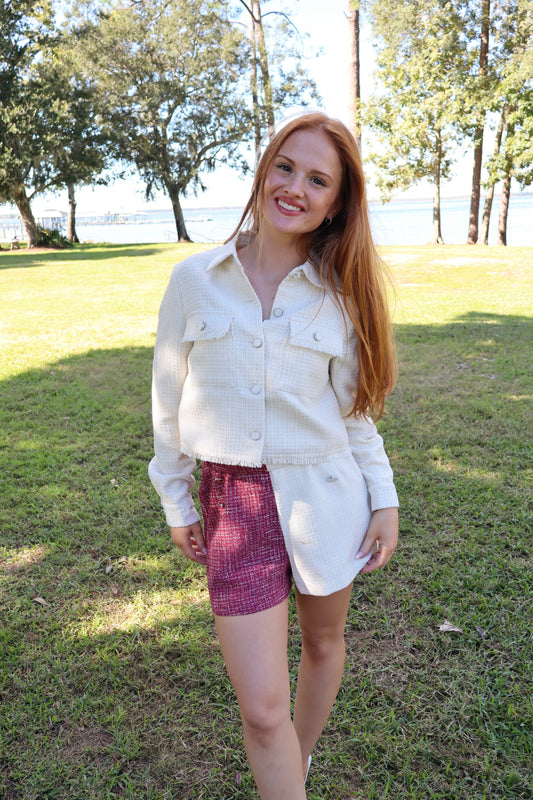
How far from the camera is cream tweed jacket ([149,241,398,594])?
1.58 meters

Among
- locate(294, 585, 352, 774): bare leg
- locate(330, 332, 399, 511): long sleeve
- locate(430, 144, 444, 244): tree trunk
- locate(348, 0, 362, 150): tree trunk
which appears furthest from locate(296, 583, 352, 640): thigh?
locate(430, 144, 444, 244): tree trunk

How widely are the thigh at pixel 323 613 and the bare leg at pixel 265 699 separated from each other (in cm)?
20

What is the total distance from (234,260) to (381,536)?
81 centimetres

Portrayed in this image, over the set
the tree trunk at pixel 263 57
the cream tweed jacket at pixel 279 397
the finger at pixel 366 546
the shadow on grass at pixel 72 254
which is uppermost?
the tree trunk at pixel 263 57

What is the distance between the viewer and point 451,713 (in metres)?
2.29

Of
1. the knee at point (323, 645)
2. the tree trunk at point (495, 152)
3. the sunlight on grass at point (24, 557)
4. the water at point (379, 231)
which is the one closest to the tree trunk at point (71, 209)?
the water at point (379, 231)

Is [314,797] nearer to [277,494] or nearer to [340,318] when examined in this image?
[277,494]

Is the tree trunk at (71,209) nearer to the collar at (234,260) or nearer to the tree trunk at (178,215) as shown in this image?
the tree trunk at (178,215)

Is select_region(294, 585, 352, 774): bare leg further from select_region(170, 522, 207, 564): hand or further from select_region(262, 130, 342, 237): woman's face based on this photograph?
select_region(262, 130, 342, 237): woman's face

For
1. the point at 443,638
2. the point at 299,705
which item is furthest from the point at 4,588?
the point at 443,638

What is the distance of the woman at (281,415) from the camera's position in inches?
60.2

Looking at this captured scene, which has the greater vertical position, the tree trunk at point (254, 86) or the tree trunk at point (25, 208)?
the tree trunk at point (254, 86)

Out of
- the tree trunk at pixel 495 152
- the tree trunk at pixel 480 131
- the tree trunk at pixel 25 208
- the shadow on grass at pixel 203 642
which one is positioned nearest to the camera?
the shadow on grass at pixel 203 642

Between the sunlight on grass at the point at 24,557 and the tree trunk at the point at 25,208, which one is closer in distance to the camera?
the sunlight on grass at the point at 24,557
